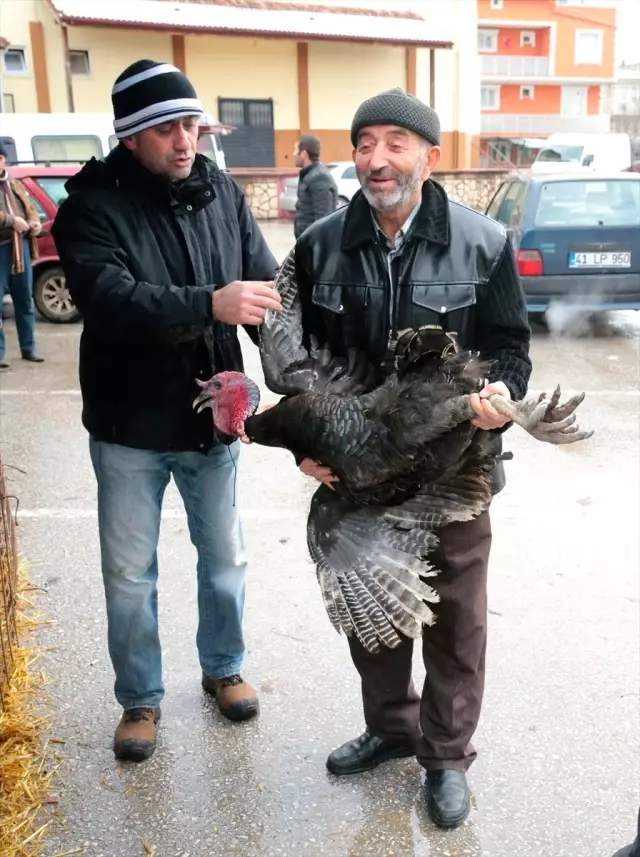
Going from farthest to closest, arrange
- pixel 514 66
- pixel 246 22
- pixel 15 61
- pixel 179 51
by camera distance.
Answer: pixel 514 66 < pixel 179 51 < pixel 246 22 < pixel 15 61

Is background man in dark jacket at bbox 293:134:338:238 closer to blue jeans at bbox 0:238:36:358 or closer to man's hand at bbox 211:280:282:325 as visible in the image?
blue jeans at bbox 0:238:36:358

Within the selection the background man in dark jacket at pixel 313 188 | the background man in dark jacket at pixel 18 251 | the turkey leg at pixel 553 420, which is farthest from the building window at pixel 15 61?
the turkey leg at pixel 553 420

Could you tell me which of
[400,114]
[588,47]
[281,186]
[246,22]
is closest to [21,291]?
[400,114]

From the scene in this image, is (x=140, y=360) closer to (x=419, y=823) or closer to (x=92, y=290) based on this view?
(x=92, y=290)

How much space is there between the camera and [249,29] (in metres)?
24.9

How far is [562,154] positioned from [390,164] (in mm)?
26624

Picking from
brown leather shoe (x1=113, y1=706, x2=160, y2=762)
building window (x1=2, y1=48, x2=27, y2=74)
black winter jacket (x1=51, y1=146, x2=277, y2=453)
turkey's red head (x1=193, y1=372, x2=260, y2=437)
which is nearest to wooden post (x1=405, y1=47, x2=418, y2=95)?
building window (x1=2, y1=48, x2=27, y2=74)

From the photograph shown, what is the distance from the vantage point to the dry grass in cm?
261

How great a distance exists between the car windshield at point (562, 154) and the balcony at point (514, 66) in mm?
21464

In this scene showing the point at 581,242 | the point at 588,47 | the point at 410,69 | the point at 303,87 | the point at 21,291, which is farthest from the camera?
the point at 588,47

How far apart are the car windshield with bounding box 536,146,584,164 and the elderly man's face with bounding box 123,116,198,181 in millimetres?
25387

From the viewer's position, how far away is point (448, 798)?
2674mm

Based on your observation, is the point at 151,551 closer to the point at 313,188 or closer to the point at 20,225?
the point at 20,225

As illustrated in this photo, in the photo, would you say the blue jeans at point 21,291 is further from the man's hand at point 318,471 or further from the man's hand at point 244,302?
the man's hand at point 318,471
